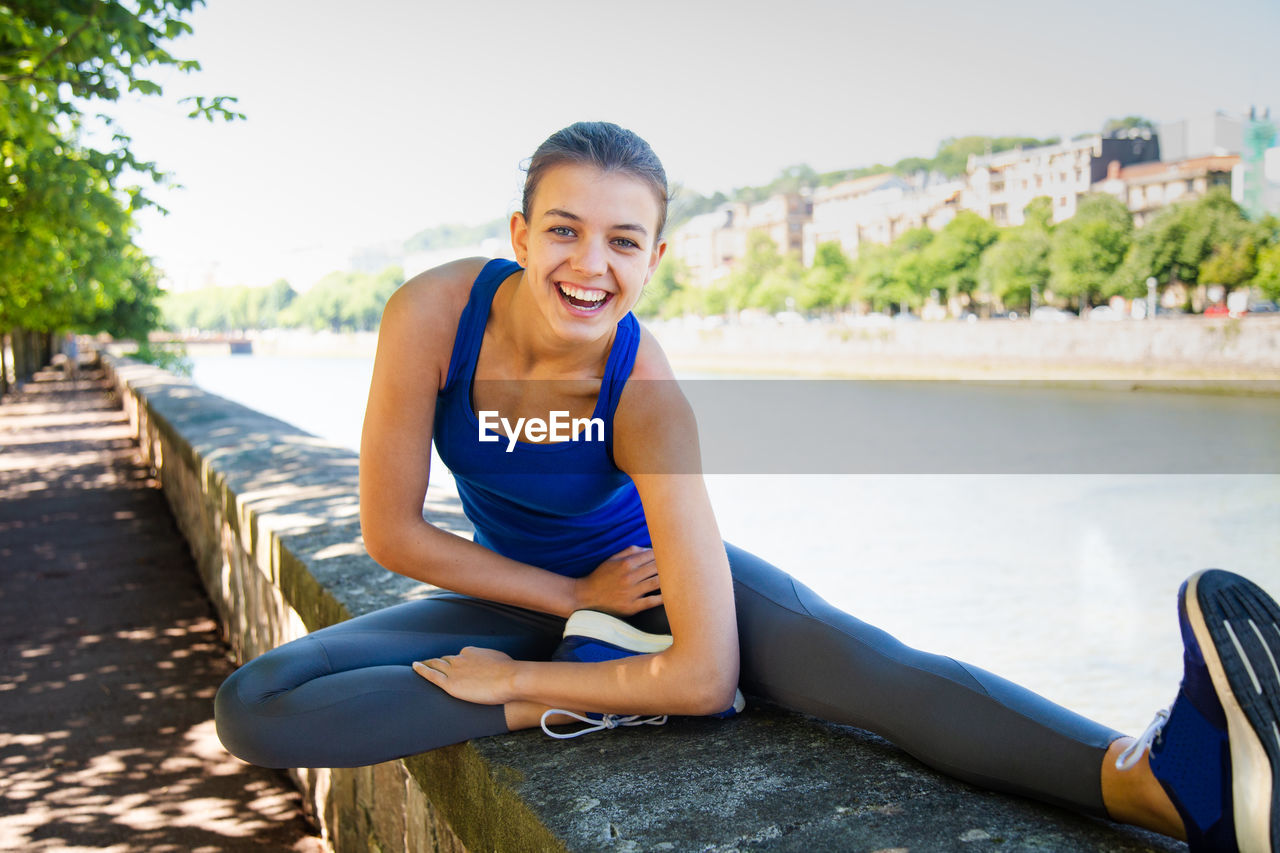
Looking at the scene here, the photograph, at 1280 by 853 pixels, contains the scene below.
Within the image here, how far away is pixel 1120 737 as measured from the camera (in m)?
1.38

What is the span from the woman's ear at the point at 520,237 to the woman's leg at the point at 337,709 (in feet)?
2.29

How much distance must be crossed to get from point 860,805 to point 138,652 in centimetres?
359

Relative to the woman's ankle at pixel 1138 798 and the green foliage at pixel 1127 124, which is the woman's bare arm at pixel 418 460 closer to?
the woman's ankle at pixel 1138 798

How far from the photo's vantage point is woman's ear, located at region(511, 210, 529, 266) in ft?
5.94

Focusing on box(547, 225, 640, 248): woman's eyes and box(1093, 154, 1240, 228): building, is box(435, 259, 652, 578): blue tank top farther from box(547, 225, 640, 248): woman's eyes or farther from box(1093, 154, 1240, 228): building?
box(1093, 154, 1240, 228): building

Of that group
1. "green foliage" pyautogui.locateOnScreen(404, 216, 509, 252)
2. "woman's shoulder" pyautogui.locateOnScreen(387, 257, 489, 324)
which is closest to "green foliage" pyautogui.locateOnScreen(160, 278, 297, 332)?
"green foliage" pyautogui.locateOnScreen(404, 216, 509, 252)

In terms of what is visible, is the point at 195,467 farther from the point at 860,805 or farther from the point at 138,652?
the point at 860,805

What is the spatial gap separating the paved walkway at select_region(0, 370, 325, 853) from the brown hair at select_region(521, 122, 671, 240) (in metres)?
1.88

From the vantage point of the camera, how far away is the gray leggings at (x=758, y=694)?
4.61 ft

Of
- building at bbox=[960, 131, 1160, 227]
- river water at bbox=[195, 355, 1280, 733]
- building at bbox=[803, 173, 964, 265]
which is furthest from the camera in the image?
building at bbox=[803, 173, 964, 265]

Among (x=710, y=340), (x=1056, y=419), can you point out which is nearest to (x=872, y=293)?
(x=710, y=340)

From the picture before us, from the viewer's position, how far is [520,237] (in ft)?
5.99

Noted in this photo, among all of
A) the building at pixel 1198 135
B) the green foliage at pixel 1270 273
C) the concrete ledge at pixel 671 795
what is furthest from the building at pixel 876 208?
the concrete ledge at pixel 671 795

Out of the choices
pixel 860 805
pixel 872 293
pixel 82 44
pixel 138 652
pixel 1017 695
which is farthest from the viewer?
pixel 872 293
